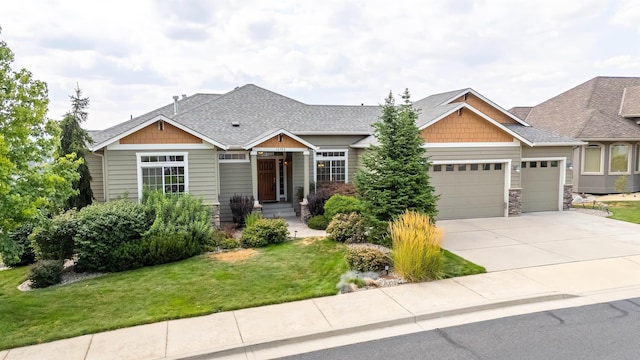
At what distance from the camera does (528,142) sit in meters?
16.2

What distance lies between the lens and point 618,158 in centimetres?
2205

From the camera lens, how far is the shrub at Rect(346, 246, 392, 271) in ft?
30.5

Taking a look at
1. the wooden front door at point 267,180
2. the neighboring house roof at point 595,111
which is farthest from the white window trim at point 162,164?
the neighboring house roof at point 595,111

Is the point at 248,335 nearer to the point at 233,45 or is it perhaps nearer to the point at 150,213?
the point at 150,213

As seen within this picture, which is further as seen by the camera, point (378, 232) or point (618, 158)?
point (618, 158)

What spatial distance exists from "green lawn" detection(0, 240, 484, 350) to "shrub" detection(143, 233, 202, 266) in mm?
316

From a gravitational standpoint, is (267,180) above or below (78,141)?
below

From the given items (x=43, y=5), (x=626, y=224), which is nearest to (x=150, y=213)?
(x=43, y=5)

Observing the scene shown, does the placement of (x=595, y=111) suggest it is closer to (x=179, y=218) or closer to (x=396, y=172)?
(x=396, y=172)

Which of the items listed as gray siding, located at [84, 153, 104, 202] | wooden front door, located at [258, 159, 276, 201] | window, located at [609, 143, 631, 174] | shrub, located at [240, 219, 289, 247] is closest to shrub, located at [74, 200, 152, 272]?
shrub, located at [240, 219, 289, 247]

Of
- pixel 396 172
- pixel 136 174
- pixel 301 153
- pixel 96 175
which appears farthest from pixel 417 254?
pixel 96 175

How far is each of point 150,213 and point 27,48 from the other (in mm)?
7715

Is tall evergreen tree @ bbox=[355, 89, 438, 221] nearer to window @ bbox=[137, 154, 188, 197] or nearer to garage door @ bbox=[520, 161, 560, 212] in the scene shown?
window @ bbox=[137, 154, 188, 197]

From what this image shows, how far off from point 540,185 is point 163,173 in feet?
50.7
